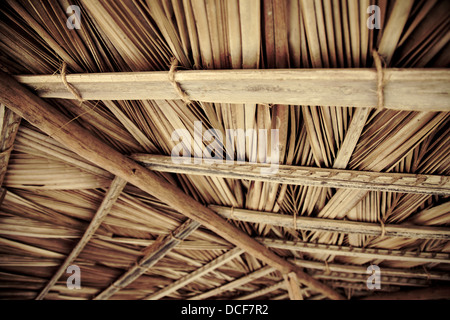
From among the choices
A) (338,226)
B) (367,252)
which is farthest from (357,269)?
(338,226)

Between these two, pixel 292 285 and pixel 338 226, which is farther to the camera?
pixel 292 285

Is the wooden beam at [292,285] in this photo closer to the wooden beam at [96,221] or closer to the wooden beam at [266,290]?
the wooden beam at [266,290]

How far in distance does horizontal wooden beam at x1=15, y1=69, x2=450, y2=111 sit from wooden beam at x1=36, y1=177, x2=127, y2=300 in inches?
30.5

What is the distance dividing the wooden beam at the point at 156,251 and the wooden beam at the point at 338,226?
32 cm

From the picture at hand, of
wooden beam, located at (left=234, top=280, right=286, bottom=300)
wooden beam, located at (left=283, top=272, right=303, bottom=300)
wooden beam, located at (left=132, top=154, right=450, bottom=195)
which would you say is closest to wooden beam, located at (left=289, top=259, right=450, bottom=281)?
wooden beam, located at (left=283, top=272, right=303, bottom=300)

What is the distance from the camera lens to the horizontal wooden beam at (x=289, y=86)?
939mm

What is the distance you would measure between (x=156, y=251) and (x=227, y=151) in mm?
1412

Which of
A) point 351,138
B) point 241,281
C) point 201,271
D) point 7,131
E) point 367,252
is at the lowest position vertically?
point 241,281

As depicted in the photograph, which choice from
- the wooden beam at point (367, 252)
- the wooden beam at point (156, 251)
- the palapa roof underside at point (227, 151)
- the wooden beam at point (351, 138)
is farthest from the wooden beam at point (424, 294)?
the wooden beam at point (156, 251)

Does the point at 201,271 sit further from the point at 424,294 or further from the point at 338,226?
the point at 424,294

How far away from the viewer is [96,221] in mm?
2180

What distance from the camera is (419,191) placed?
4.70 feet

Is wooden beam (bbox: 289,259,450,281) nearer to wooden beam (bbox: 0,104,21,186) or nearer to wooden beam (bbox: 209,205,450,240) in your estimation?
wooden beam (bbox: 209,205,450,240)

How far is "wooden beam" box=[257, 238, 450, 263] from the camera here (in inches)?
87.3
